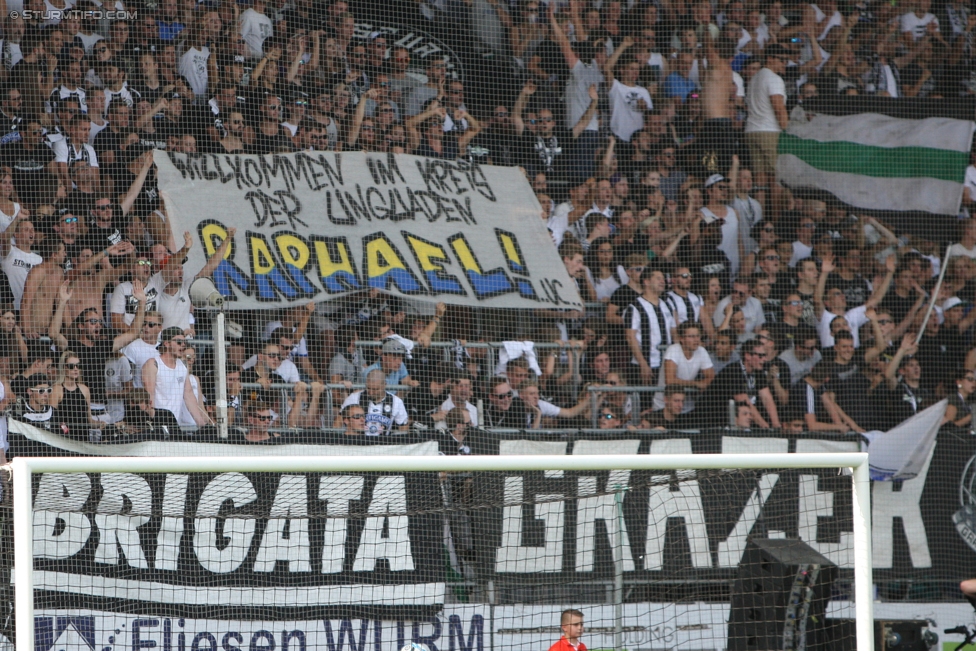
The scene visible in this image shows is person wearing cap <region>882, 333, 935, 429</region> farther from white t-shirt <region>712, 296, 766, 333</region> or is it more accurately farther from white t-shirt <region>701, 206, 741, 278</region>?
white t-shirt <region>701, 206, 741, 278</region>

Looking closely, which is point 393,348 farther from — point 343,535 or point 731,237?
point 731,237

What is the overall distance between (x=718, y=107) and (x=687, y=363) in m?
2.96

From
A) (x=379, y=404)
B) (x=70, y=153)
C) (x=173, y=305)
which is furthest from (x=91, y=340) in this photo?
(x=379, y=404)

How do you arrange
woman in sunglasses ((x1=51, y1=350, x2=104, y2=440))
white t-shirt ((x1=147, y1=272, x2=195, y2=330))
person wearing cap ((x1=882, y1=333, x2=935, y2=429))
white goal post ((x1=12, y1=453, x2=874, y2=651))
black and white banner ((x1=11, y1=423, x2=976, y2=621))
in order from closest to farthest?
white goal post ((x1=12, y1=453, x2=874, y2=651)) < black and white banner ((x1=11, y1=423, x2=976, y2=621)) < woman in sunglasses ((x1=51, y1=350, x2=104, y2=440)) < white t-shirt ((x1=147, y1=272, x2=195, y2=330)) < person wearing cap ((x1=882, y1=333, x2=935, y2=429))

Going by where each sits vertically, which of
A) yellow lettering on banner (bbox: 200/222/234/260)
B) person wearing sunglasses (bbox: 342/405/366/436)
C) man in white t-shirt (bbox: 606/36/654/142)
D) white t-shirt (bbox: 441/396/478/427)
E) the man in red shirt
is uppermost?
man in white t-shirt (bbox: 606/36/654/142)

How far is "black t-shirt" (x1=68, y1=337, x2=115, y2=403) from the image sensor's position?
9.04 meters

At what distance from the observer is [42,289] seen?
929 cm

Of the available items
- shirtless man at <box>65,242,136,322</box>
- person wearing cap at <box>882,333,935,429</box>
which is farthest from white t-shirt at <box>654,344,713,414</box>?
shirtless man at <box>65,242,136,322</box>

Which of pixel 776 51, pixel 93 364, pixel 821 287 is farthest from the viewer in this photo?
pixel 776 51

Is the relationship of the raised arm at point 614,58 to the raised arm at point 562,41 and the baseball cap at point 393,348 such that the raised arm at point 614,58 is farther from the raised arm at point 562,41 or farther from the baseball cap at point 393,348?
the baseball cap at point 393,348

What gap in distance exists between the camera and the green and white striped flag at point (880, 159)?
12.2 metres

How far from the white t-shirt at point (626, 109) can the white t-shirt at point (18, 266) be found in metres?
5.58

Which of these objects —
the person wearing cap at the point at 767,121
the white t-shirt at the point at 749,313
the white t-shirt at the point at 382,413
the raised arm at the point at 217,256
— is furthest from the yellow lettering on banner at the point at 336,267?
the person wearing cap at the point at 767,121

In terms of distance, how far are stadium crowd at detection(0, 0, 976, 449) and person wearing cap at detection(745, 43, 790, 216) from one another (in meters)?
0.03
